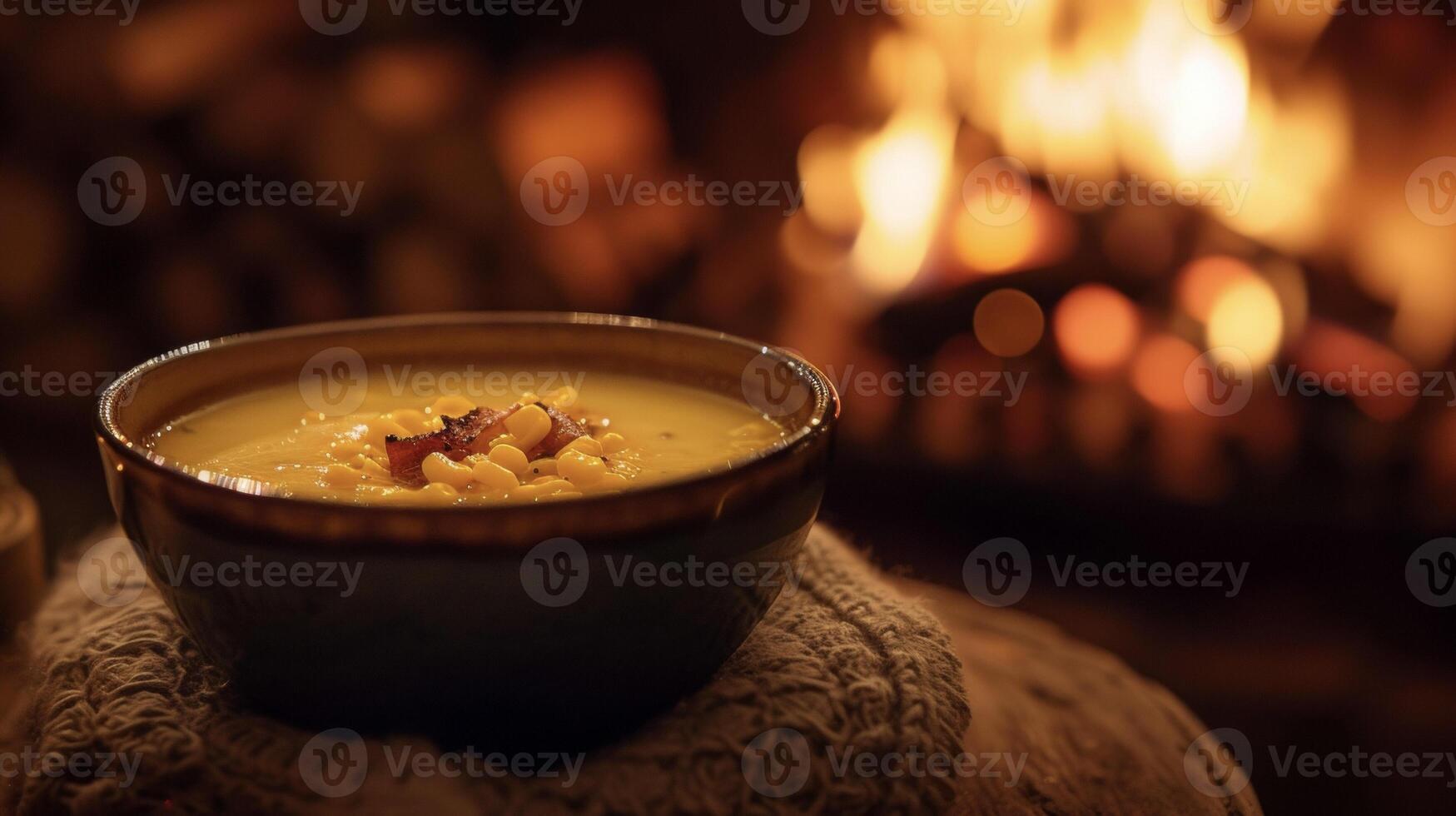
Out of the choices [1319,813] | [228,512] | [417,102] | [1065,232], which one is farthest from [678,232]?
[228,512]

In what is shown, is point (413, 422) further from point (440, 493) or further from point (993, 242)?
point (993, 242)

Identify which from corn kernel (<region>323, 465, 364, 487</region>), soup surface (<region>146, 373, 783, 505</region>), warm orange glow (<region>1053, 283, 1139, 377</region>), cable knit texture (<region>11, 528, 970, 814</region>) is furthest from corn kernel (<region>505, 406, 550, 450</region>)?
warm orange glow (<region>1053, 283, 1139, 377</region>)

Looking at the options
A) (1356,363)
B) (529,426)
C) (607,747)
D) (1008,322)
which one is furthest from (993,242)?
(607,747)

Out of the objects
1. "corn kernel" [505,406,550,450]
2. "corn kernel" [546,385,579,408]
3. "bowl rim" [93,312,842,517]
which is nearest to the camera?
"bowl rim" [93,312,842,517]

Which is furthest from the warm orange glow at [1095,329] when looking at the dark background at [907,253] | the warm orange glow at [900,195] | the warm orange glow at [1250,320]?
the warm orange glow at [900,195]

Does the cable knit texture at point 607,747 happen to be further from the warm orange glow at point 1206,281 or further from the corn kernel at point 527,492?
the warm orange glow at point 1206,281

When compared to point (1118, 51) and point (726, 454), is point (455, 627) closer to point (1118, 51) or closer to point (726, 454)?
point (726, 454)

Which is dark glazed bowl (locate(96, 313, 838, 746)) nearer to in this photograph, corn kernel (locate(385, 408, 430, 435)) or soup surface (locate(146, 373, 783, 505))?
soup surface (locate(146, 373, 783, 505))
